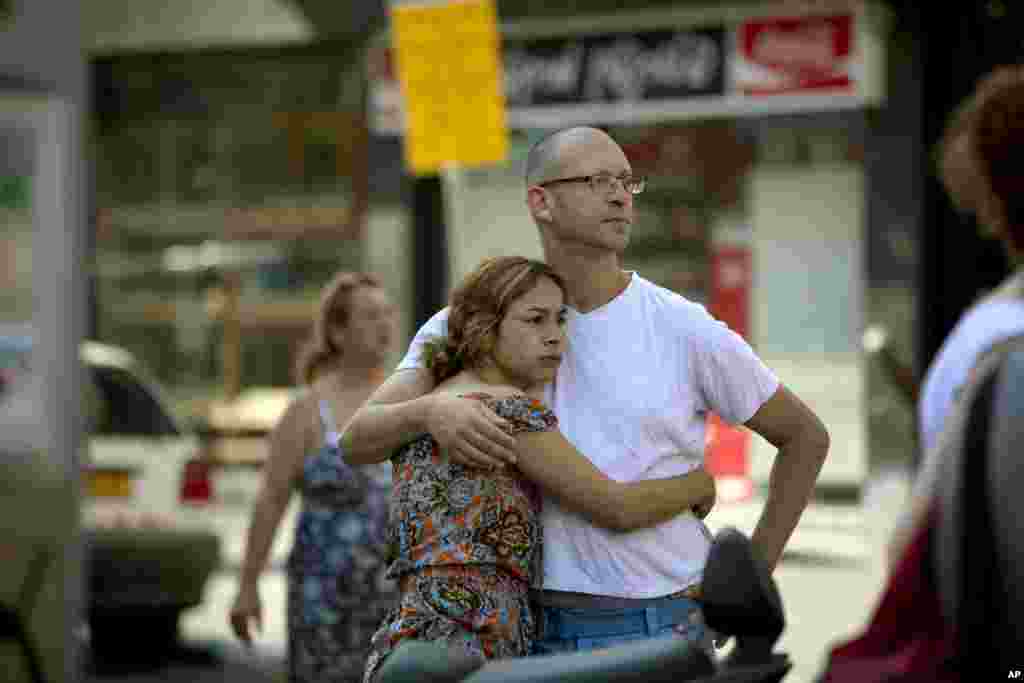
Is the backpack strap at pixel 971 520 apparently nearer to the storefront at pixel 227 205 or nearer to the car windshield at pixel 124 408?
the storefront at pixel 227 205

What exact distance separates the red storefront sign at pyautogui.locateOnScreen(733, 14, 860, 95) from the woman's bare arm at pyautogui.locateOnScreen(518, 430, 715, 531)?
5723mm

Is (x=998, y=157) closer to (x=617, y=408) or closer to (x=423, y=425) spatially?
(x=617, y=408)

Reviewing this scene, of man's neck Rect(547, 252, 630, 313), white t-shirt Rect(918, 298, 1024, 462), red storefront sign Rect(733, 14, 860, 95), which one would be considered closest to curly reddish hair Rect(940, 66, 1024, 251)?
white t-shirt Rect(918, 298, 1024, 462)

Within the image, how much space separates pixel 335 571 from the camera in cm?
508

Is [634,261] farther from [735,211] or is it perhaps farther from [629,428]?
[629,428]

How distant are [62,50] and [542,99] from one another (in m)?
2.35

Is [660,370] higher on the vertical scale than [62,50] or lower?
lower

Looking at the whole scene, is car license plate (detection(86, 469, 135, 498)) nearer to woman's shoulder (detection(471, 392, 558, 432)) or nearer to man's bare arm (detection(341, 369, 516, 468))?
man's bare arm (detection(341, 369, 516, 468))

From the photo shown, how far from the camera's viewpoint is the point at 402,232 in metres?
A: 8.98

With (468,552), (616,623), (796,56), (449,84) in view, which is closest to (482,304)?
(468,552)

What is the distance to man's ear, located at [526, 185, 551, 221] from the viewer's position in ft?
10.1

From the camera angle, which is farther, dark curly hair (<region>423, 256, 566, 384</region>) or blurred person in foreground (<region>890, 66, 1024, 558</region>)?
dark curly hair (<region>423, 256, 566, 384</region>)

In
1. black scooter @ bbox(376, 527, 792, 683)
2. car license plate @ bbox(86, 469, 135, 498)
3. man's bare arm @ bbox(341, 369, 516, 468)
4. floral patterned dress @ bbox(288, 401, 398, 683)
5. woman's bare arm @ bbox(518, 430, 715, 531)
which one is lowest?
car license plate @ bbox(86, 469, 135, 498)

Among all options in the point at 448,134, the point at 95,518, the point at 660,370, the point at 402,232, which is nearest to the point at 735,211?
the point at 402,232
